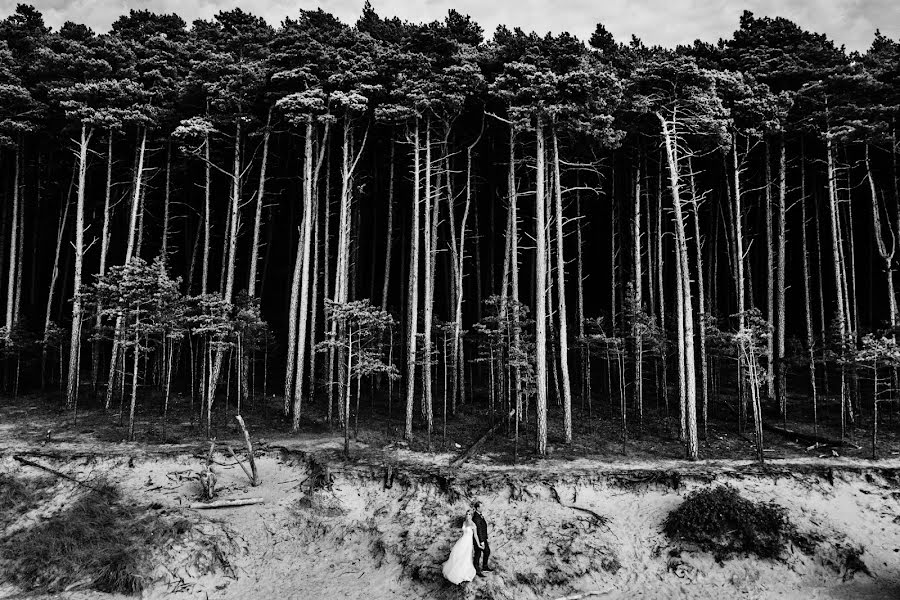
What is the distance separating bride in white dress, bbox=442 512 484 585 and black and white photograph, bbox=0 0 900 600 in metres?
0.07

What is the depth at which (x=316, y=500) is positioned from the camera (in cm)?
1285

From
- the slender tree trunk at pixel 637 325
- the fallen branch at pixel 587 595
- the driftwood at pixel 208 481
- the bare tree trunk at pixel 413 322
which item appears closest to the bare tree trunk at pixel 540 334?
the bare tree trunk at pixel 413 322

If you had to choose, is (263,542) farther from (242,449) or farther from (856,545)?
(856,545)

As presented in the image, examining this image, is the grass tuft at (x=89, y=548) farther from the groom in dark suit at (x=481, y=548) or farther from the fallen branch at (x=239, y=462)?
the groom in dark suit at (x=481, y=548)

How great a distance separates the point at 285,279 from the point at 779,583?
41.5 metres

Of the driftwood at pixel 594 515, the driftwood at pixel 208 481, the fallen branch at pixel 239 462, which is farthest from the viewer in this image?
the fallen branch at pixel 239 462

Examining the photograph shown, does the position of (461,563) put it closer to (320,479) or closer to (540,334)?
(320,479)

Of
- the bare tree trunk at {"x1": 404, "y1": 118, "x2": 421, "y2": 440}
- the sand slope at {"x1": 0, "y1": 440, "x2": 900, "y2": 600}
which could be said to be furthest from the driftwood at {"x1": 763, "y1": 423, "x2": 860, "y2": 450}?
the bare tree trunk at {"x1": 404, "y1": 118, "x2": 421, "y2": 440}

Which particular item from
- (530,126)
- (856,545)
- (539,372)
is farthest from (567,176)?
(856,545)

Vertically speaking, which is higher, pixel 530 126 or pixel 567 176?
pixel 567 176

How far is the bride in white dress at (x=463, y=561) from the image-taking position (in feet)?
32.6

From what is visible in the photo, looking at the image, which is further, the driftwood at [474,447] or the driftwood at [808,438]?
the driftwood at [808,438]

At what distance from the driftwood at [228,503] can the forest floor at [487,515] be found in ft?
0.49

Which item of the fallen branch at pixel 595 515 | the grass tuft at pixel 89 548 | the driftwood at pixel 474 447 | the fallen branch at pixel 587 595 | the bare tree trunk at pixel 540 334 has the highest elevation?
the bare tree trunk at pixel 540 334
